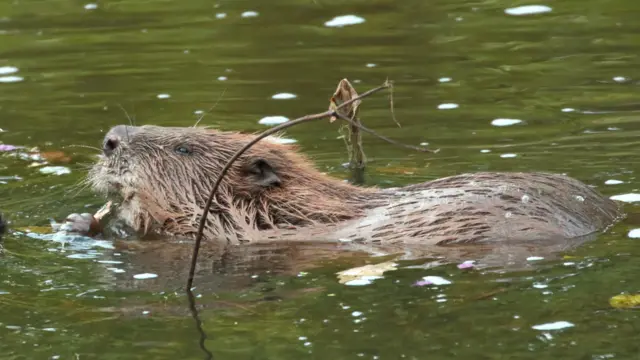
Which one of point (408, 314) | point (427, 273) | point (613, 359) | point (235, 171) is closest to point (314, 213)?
point (235, 171)

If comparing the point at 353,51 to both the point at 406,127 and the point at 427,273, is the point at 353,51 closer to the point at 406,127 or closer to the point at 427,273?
the point at 406,127

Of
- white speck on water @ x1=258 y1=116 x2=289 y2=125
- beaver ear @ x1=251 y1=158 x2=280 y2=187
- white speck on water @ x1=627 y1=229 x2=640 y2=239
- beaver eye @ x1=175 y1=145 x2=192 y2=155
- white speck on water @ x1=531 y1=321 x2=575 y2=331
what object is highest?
beaver eye @ x1=175 y1=145 x2=192 y2=155

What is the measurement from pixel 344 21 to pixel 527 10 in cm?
185

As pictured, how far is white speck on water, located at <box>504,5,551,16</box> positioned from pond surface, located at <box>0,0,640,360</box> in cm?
6

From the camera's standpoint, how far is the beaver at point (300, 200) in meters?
6.49

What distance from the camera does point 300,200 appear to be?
273 inches

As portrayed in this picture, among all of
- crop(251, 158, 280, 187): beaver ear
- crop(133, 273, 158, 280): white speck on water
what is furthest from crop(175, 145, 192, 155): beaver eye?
crop(133, 273, 158, 280): white speck on water

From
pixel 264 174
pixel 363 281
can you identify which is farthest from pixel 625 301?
pixel 264 174

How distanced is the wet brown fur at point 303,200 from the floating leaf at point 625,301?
1.07 m

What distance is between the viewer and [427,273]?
5.92 metres

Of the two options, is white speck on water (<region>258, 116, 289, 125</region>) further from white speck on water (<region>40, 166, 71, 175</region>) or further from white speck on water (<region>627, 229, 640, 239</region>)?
white speck on water (<region>627, 229, 640, 239</region>)

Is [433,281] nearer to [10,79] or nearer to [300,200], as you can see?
[300,200]

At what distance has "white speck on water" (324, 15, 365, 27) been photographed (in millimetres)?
13414

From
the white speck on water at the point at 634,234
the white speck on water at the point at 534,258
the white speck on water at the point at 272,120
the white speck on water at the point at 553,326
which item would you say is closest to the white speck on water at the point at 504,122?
the white speck on water at the point at 272,120
